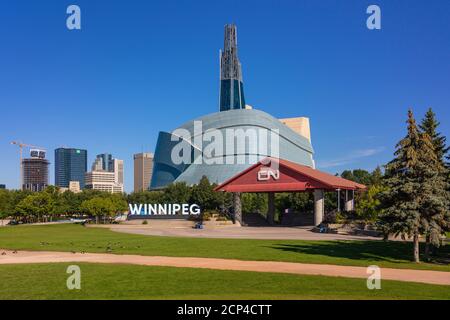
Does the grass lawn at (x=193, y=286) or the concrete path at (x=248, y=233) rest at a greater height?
the grass lawn at (x=193, y=286)

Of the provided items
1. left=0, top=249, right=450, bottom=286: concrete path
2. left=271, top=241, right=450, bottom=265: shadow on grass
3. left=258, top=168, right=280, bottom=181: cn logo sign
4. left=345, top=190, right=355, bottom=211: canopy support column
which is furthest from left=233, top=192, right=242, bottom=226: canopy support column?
left=0, top=249, right=450, bottom=286: concrete path

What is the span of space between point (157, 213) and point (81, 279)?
64705 mm

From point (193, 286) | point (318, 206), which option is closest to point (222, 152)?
point (318, 206)

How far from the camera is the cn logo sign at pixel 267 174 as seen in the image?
59.3m

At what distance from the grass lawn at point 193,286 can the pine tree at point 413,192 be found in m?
7.11

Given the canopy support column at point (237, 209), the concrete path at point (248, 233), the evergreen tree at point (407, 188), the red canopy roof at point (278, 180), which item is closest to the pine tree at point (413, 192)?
the evergreen tree at point (407, 188)

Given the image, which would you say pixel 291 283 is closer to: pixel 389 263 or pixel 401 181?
pixel 389 263

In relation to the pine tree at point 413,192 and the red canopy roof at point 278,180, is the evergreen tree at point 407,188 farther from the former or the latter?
the red canopy roof at point 278,180

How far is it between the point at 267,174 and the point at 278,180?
182 cm

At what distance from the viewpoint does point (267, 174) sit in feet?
197

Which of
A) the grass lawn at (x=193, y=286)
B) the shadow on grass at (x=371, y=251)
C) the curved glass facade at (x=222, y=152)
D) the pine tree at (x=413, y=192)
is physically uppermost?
the curved glass facade at (x=222, y=152)

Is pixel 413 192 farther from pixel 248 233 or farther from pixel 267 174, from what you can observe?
pixel 267 174

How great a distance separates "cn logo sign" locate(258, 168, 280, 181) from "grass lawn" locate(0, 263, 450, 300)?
39.5 metres
